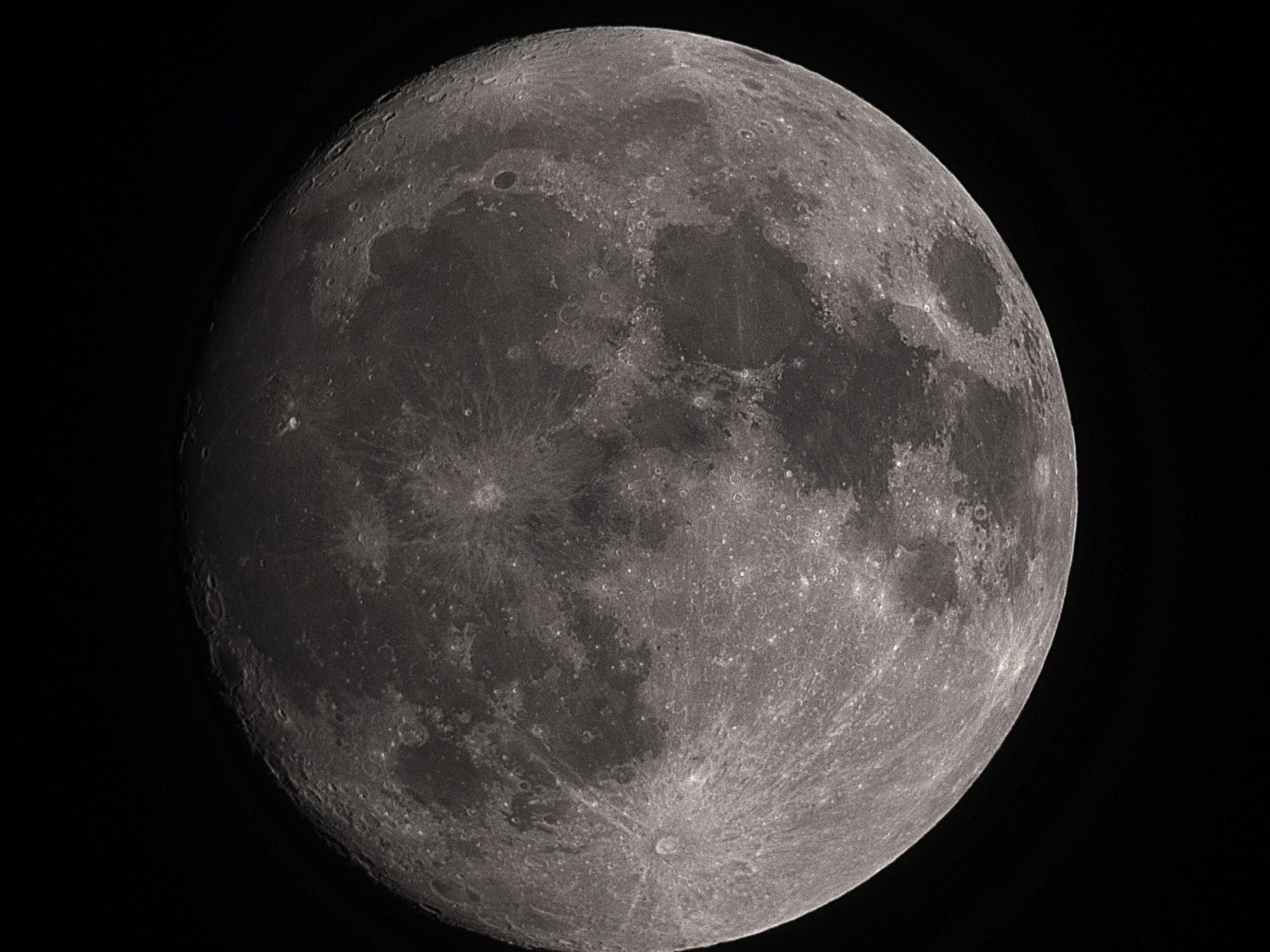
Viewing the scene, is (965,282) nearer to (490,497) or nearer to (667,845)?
(490,497)

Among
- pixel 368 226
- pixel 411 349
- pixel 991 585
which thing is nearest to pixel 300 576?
pixel 411 349

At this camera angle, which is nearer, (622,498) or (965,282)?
(622,498)

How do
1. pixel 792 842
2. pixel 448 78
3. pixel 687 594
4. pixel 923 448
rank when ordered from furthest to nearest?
pixel 448 78
pixel 792 842
pixel 923 448
pixel 687 594

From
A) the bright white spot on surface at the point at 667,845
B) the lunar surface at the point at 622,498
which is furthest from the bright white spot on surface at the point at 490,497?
the bright white spot on surface at the point at 667,845

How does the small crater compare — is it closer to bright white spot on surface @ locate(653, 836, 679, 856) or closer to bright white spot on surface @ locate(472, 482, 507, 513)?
bright white spot on surface @ locate(472, 482, 507, 513)

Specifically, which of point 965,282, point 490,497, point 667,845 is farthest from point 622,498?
point 965,282

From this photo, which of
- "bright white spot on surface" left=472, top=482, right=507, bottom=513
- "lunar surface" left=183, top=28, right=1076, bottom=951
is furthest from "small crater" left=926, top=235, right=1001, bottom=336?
"bright white spot on surface" left=472, top=482, right=507, bottom=513

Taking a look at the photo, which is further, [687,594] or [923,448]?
[923,448]

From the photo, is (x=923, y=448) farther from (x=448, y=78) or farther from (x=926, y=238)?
(x=448, y=78)
